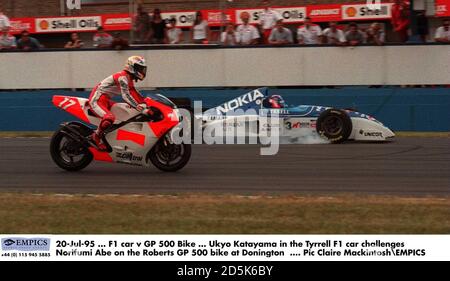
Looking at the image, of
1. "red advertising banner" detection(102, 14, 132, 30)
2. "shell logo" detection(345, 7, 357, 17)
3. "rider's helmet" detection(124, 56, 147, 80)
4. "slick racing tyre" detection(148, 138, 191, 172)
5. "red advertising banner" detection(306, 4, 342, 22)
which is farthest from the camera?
"red advertising banner" detection(306, 4, 342, 22)

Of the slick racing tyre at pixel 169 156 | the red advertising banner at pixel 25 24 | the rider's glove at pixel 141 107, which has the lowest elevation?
the slick racing tyre at pixel 169 156

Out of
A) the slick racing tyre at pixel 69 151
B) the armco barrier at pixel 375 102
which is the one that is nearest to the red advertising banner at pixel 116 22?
the armco barrier at pixel 375 102

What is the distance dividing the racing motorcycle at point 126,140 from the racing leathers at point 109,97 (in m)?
0.08

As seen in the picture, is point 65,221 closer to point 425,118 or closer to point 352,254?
point 352,254

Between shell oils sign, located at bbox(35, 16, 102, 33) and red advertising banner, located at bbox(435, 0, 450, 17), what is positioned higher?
shell oils sign, located at bbox(35, 16, 102, 33)

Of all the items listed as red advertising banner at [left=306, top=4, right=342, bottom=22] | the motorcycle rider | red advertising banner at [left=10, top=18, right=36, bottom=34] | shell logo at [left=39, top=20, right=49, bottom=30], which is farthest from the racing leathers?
red advertising banner at [left=10, top=18, right=36, bottom=34]

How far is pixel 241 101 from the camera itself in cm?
1547

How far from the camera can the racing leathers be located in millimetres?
11305

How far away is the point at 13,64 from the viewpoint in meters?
19.3

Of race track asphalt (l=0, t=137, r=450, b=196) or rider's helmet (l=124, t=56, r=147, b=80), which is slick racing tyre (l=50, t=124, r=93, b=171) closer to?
race track asphalt (l=0, t=137, r=450, b=196)

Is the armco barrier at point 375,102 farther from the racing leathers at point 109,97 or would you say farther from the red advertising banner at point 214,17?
the racing leathers at point 109,97

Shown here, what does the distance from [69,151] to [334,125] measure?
525 centimetres

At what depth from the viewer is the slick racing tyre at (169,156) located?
11578 mm

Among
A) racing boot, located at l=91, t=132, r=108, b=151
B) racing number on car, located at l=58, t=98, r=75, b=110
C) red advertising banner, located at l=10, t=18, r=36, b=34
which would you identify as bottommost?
racing boot, located at l=91, t=132, r=108, b=151
